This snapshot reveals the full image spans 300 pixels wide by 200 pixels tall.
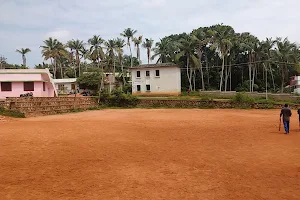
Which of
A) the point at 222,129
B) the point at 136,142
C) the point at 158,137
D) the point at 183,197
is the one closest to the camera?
the point at 183,197

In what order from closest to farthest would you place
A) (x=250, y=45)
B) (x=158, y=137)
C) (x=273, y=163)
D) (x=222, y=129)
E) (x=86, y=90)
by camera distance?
(x=273, y=163)
(x=158, y=137)
(x=222, y=129)
(x=250, y=45)
(x=86, y=90)

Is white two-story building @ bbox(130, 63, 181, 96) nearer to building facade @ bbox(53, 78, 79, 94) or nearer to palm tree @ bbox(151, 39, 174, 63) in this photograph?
palm tree @ bbox(151, 39, 174, 63)

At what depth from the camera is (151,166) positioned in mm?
8305

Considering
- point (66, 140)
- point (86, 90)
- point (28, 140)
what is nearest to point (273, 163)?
point (66, 140)

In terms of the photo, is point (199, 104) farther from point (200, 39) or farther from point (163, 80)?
point (200, 39)

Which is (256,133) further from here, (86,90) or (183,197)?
(86,90)

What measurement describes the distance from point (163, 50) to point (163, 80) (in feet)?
33.5

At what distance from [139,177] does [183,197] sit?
5.66ft

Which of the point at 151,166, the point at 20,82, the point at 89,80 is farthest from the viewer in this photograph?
the point at 89,80

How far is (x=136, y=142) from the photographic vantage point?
1212 cm

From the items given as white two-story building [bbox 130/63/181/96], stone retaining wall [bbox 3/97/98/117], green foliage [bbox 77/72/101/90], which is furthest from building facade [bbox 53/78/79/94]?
stone retaining wall [bbox 3/97/98/117]

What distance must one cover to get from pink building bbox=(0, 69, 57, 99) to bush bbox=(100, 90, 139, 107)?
7791 millimetres

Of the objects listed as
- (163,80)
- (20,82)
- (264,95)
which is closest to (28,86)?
(20,82)

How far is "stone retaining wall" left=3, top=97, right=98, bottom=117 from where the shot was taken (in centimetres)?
2445
